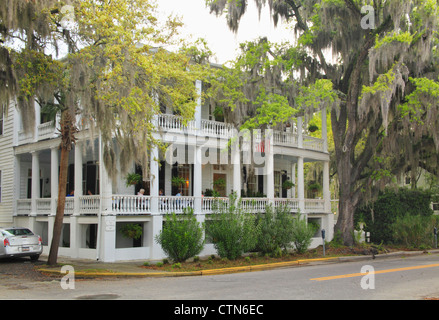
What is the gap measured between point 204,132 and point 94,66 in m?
8.40

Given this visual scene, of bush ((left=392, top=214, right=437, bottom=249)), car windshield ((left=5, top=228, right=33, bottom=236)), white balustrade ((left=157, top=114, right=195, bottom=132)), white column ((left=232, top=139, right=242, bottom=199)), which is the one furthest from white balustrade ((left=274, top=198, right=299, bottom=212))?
car windshield ((left=5, top=228, right=33, bottom=236))

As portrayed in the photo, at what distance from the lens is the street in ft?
35.2

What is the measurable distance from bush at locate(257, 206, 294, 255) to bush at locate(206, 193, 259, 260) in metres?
1.20

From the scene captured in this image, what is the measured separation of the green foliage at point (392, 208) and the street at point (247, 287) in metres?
13.5

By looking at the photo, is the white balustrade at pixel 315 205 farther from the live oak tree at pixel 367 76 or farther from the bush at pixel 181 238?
the bush at pixel 181 238

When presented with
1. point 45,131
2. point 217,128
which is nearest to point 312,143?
point 217,128

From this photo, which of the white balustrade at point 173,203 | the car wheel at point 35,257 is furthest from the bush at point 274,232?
the car wheel at point 35,257

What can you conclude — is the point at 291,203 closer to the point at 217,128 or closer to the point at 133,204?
the point at 217,128

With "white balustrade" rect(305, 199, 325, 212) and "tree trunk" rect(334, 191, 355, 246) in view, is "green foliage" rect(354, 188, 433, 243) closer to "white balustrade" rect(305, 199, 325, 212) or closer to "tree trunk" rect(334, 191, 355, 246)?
"white balustrade" rect(305, 199, 325, 212)

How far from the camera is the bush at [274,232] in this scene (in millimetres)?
20188

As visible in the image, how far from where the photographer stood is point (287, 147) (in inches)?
1055

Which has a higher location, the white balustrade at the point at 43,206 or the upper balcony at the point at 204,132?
the upper balcony at the point at 204,132
